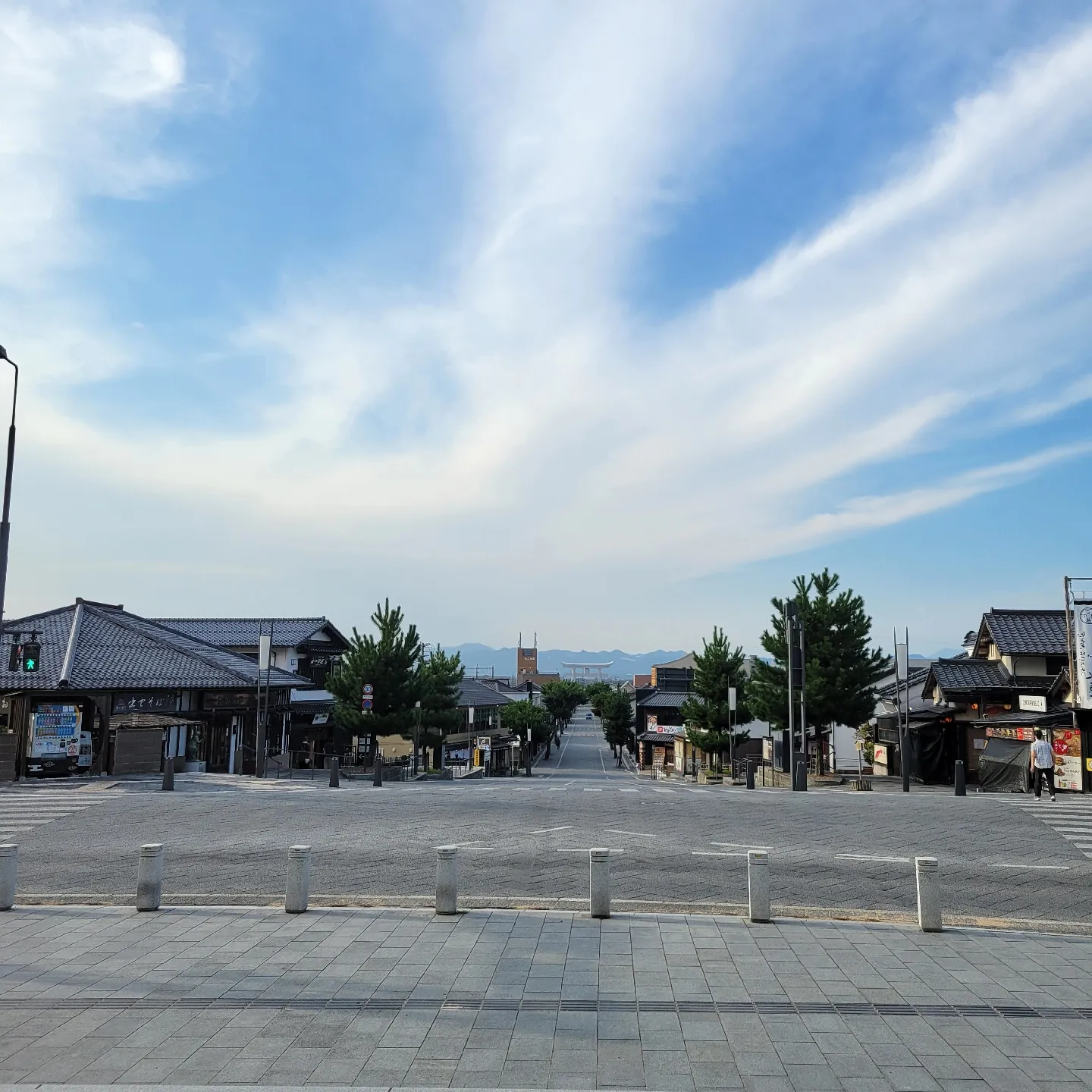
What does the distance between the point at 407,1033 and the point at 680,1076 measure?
2.13 metres

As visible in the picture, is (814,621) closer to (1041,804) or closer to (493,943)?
(1041,804)

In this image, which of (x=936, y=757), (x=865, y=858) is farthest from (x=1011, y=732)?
(x=865, y=858)

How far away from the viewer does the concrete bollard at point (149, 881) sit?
1077cm

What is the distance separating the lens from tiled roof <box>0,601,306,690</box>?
32.0 metres

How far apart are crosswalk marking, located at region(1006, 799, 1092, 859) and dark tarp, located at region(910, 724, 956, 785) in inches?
488

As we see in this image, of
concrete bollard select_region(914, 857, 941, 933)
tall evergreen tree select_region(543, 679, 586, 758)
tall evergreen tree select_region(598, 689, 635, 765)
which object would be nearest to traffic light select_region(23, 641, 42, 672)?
concrete bollard select_region(914, 857, 941, 933)

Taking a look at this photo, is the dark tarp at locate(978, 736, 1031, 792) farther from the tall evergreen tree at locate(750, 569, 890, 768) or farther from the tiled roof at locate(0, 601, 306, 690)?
the tiled roof at locate(0, 601, 306, 690)

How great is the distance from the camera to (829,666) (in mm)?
36406

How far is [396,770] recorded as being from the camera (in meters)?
39.2

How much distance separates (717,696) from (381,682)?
17050 mm

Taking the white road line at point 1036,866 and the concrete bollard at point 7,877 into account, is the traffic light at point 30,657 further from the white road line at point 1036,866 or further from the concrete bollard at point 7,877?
the white road line at point 1036,866

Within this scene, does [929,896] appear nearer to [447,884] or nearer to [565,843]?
[447,884]

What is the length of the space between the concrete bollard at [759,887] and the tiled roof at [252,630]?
44033mm

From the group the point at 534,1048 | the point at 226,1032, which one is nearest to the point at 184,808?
the point at 226,1032
